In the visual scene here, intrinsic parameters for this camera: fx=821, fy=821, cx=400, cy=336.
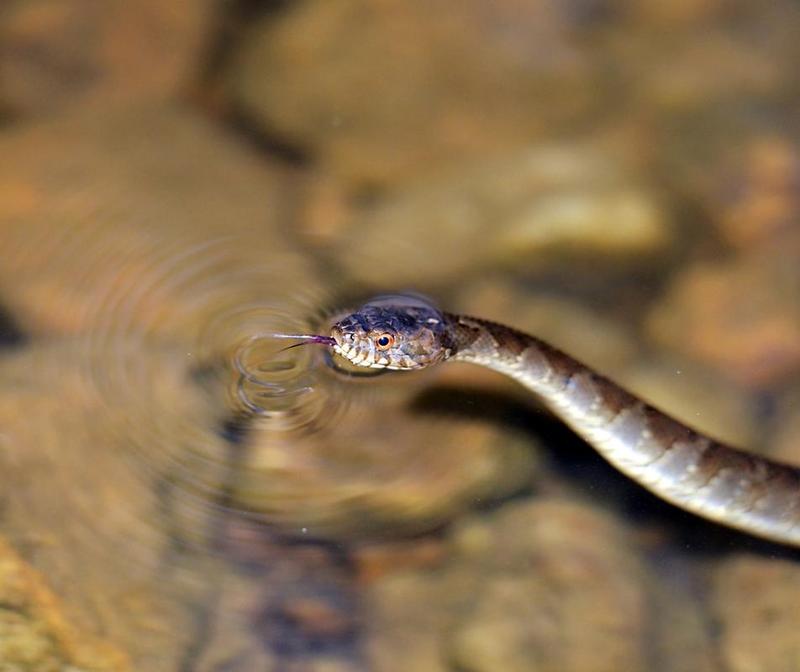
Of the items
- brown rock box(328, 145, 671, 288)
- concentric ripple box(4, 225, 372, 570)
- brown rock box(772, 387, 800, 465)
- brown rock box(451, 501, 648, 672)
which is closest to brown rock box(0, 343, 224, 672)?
concentric ripple box(4, 225, 372, 570)

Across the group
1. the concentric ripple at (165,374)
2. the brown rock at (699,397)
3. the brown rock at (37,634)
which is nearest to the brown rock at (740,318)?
the brown rock at (699,397)

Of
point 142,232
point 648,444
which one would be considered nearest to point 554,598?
point 648,444

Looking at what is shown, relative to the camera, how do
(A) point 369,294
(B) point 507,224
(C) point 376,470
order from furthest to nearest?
(B) point 507,224
(A) point 369,294
(C) point 376,470

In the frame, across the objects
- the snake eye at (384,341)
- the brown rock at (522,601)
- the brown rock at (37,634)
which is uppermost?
the snake eye at (384,341)

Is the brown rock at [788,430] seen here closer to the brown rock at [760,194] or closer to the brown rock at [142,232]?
the brown rock at [760,194]

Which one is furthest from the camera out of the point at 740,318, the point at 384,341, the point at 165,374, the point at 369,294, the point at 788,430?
the point at 740,318

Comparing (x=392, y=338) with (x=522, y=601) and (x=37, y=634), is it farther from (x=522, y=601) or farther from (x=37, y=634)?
(x=37, y=634)
